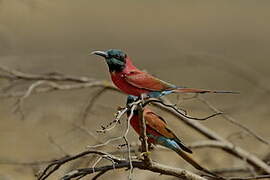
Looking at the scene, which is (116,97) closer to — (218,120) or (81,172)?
(218,120)

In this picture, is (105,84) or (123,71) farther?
(105,84)

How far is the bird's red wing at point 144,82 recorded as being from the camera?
1.80 metres

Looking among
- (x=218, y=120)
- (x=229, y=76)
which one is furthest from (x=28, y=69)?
(x=229, y=76)

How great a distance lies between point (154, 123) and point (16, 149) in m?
4.03

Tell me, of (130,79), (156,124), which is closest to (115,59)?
(130,79)

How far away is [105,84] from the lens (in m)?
3.47

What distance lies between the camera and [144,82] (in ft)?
5.99

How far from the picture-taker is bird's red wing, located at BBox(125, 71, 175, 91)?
180 cm

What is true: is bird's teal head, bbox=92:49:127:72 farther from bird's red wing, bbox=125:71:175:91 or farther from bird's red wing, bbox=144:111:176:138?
bird's red wing, bbox=144:111:176:138

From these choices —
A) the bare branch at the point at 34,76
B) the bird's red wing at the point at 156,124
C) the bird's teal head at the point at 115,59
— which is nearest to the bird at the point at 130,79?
the bird's teal head at the point at 115,59

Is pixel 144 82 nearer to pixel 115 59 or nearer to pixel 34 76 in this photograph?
pixel 115 59

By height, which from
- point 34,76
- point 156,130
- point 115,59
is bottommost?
point 156,130

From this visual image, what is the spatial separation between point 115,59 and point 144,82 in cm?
10

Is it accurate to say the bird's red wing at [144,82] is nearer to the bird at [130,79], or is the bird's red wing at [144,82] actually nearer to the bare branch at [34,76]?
the bird at [130,79]
